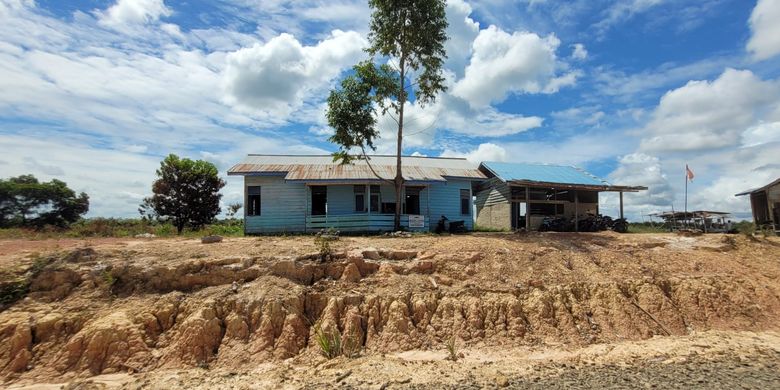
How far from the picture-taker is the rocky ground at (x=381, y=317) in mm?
9219

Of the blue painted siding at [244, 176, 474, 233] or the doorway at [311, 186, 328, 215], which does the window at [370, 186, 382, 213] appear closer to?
the blue painted siding at [244, 176, 474, 233]

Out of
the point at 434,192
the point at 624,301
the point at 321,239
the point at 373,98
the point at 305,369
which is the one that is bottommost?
the point at 305,369

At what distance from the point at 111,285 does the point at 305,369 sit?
19.7ft

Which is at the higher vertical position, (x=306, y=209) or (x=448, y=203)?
(x=448, y=203)

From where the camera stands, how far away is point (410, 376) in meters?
8.87

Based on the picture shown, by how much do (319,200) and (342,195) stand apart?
4.09 feet

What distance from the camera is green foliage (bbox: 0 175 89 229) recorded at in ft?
83.3

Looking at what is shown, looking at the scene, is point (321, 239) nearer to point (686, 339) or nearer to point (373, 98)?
point (373, 98)

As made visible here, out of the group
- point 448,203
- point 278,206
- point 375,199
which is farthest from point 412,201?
point 278,206

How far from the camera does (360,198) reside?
69.1 feet

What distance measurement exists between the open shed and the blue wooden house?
1.73 metres

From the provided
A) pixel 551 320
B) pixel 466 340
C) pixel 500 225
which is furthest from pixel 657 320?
pixel 500 225

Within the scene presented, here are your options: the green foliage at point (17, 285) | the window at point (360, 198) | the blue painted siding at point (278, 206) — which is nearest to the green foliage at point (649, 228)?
the window at point (360, 198)

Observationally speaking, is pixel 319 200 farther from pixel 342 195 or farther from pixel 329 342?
pixel 329 342
